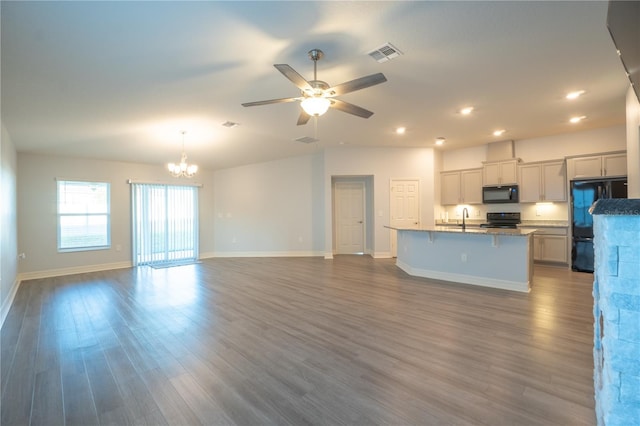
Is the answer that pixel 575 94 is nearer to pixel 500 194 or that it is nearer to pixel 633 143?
pixel 633 143

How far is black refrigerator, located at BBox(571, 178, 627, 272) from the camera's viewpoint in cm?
508

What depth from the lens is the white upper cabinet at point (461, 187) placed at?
22.6 feet

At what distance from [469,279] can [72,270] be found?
8151 mm

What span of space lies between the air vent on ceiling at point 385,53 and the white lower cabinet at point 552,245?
549 cm

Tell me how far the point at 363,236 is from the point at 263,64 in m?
5.94

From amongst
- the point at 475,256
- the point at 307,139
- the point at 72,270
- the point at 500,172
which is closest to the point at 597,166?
the point at 500,172

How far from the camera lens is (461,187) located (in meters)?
7.14

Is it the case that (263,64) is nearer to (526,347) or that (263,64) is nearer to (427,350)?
(427,350)

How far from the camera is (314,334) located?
2.80m

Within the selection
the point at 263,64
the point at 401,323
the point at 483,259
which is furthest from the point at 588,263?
the point at 263,64

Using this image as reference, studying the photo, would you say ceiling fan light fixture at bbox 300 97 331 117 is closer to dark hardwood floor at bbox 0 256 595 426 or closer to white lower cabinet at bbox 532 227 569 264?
dark hardwood floor at bbox 0 256 595 426

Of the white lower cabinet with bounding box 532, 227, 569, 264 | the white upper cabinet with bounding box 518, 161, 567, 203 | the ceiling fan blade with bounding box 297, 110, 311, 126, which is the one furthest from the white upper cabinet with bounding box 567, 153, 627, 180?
the ceiling fan blade with bounding box 297, 110, 311, 126

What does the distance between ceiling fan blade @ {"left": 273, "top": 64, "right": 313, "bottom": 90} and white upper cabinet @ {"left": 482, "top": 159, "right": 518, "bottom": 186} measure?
583 cm

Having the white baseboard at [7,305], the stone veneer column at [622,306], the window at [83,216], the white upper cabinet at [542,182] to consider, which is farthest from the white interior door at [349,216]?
the stone veneer column at [622,306]
